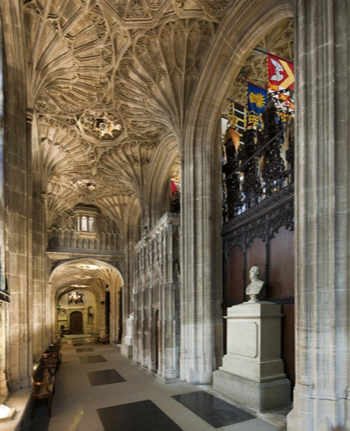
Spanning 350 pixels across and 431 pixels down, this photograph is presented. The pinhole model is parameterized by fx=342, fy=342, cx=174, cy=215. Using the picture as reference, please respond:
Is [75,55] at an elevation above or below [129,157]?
above

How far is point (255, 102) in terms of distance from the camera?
1003cm

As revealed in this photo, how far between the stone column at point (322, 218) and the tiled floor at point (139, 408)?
1.56m

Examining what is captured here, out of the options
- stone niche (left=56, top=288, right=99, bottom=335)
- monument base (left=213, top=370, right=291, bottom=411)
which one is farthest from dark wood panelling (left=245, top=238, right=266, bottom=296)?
stone niche (left=56, top=288, right=99, bottom=335)

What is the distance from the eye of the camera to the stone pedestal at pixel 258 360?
686 centimetres

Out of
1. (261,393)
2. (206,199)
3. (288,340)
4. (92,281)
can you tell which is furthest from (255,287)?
(92,281)

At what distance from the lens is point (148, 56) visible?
10.4m

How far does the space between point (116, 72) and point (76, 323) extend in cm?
3069

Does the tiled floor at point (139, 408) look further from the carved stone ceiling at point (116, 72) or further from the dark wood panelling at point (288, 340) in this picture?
the carved stone ceiling at point (116, 72)

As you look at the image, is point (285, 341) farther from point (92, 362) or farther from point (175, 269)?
point (92, 362)

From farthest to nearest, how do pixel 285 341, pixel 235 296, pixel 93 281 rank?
pixel 93 281 < pixel 235 296 < pixel 285 341

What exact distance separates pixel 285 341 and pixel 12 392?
18.8ft

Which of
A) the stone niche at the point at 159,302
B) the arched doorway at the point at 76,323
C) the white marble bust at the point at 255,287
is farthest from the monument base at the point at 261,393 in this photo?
the arched doorway at the point at 76,323

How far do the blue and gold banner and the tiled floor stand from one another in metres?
7.45

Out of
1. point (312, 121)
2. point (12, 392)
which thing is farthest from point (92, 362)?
point (312, 121)
